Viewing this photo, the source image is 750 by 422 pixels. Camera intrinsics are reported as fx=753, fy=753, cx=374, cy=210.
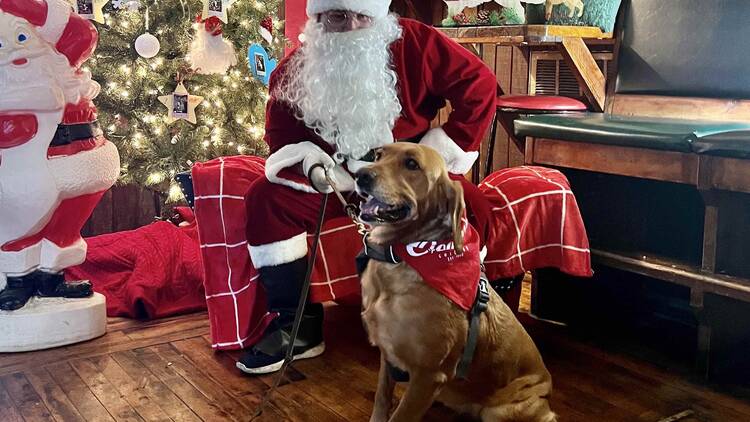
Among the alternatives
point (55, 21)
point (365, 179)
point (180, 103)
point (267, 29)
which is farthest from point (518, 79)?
point (365, 179)

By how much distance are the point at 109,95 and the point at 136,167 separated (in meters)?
0.39

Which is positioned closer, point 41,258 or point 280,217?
point 280,217

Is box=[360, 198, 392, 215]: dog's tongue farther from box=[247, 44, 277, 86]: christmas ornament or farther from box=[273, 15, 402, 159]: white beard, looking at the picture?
box=[247, 44, 277, 86]: christmas ornament

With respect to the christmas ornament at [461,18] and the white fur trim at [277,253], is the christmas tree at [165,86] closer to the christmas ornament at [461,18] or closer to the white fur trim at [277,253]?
the christmas ornament at [461,18]

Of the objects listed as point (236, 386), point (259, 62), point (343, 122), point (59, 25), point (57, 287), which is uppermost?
point (59, 25)

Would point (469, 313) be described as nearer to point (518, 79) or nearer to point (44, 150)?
point (44, 150)

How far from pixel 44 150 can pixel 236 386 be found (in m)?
1.00

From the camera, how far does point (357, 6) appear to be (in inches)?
93.3

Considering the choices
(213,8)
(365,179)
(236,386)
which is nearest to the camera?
(365,179)

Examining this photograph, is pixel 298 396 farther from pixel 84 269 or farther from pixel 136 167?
pixel 136 167

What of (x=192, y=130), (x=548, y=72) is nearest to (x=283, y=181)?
(x=192, y=130)

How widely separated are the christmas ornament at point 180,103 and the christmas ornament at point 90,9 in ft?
1.63

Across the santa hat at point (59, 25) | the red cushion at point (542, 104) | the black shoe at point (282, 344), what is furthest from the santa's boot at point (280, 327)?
the red cushion at point (542, 104)

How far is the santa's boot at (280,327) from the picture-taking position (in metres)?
2.31
